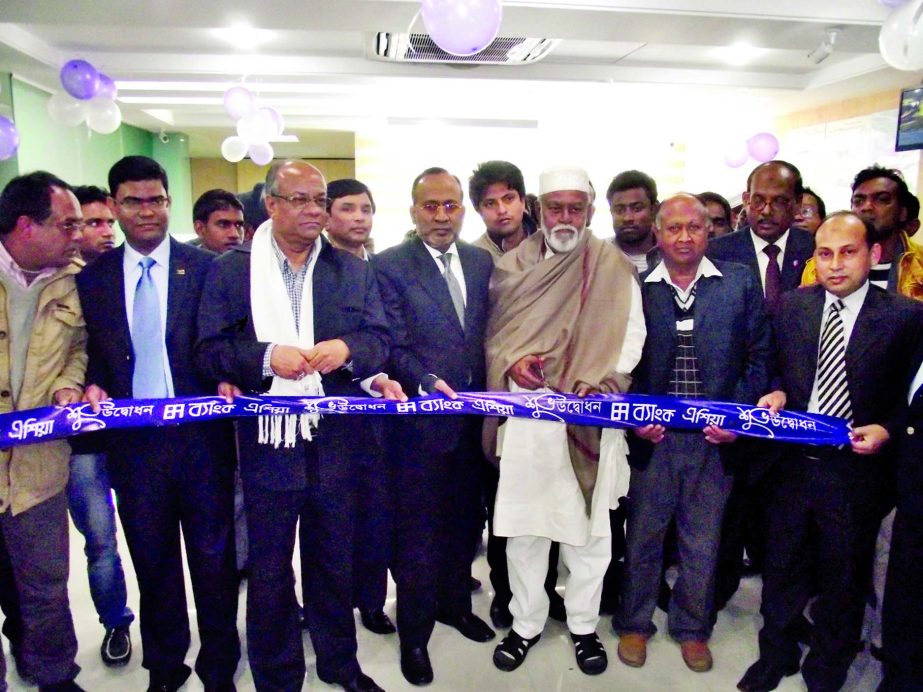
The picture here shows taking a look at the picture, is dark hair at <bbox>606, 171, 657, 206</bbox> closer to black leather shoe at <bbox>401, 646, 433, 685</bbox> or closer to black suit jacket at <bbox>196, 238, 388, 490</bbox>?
black suit jacket at <bbox>196, 238, 388, 490</bbox>

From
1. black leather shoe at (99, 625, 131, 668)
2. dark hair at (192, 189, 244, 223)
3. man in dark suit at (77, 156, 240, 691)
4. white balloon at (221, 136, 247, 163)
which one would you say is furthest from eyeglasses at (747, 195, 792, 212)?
white balloon at (221, 136, 247, 163)

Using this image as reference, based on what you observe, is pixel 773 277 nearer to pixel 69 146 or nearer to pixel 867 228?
pixel 867 228

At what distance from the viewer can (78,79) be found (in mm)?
5629

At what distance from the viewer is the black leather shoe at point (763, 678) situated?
242cm

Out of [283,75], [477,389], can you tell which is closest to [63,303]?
[477,389]

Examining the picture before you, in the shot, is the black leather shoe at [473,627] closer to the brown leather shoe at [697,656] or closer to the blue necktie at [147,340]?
the brown leather shoe at [697,656]

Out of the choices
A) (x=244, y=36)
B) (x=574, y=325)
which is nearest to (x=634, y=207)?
(x=574, y=325)

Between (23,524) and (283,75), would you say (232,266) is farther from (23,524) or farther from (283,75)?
(283,75)

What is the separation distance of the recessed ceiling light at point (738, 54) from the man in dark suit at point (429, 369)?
18.6 ft

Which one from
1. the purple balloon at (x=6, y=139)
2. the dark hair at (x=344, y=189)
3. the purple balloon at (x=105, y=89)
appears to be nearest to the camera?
the dark hair at (x=344, y=189)

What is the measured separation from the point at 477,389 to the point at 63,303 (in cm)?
149

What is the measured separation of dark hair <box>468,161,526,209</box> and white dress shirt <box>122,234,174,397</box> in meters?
1.52

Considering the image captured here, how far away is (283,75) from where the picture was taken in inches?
284

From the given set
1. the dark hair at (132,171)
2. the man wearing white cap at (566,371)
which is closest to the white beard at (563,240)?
the man wearing white cap at (566,371)
